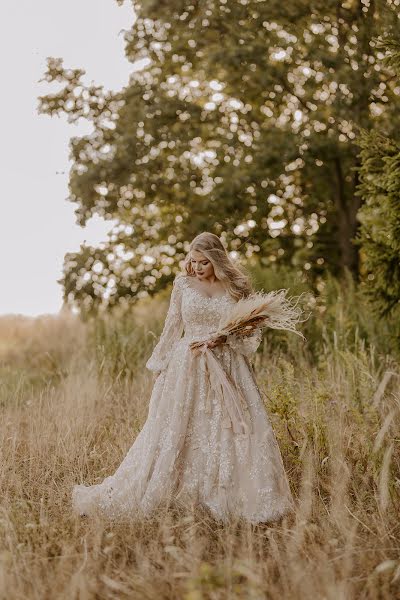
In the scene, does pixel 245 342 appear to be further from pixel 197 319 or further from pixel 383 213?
pixel 383 213

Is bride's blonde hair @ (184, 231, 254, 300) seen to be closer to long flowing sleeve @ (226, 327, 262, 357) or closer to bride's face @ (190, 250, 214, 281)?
bride's face @ (190, 250, 214, 281)

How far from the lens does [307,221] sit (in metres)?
13.9

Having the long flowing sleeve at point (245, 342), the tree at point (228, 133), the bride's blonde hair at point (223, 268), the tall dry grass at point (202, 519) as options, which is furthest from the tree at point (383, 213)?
the tree at point (228, 133)

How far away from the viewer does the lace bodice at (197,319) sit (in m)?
5.07

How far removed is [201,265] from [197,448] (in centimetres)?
130

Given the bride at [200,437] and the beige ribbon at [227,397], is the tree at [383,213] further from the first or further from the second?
the beige ribbon at [227,397]

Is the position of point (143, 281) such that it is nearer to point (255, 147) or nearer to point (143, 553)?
point (255, 147)

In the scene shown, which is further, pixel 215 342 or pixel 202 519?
pixel 215 342

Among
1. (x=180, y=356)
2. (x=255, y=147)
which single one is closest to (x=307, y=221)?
(x=255, y=147)

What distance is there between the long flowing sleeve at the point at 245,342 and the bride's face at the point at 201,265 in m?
0.50

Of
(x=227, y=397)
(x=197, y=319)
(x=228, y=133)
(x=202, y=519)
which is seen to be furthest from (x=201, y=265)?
(x=228, y=133)

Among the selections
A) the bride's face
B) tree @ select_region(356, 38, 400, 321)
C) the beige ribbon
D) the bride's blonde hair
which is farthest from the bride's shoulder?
tree @ select_region(356, 38, 400, 321)

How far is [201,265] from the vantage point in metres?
5.18

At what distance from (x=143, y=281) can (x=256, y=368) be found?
489 centimetres
